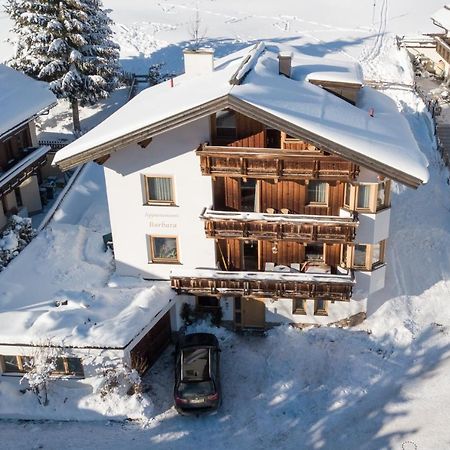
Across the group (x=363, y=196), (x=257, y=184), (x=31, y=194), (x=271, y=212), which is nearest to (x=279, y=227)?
(x=271, y=212)

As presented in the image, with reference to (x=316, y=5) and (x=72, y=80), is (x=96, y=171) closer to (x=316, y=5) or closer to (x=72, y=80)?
(x=72, y=80)

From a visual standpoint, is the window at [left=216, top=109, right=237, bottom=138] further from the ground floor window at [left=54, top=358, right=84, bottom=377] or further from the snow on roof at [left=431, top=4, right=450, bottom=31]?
the snow on roof at [left=431, top=4, right=450, bottom=31]

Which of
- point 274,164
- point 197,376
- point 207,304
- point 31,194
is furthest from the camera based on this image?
point 31,194

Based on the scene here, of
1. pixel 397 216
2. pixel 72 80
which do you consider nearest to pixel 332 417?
pixel 397 216

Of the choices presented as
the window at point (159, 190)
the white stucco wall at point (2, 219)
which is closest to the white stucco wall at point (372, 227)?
the window at point (159, 190)

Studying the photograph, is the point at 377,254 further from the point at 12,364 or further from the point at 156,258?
the point at 12,364

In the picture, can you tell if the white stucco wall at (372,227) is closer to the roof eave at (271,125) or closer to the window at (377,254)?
the window at (377,254)
